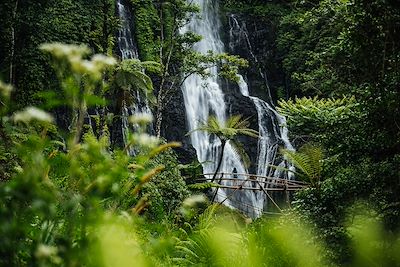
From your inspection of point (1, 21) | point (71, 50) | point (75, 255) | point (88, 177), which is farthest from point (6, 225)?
point (1, 21)

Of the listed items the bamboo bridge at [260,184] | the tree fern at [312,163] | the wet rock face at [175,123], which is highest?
the wet rock face at [175,123]

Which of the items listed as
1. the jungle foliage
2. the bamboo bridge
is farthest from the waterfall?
the jungle foliage

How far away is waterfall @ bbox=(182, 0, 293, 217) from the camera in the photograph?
16.0 metres

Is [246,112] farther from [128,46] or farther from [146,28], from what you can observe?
[128,46]

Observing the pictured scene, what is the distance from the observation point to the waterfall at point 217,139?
629 inches

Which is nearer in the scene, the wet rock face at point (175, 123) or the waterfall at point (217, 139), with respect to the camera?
the wet rock face at point (175, 123)

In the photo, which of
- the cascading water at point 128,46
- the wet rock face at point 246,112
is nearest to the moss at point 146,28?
the cascading water at point 128,46

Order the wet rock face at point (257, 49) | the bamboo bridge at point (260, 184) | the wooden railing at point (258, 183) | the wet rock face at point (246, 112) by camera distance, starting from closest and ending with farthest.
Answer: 1. the bamboo bridge at point (260, 184)
2. the wooden railing at point (258, 183)
3. the wet rock face at point (246, 112)
4. the wet rock face at point (257, 49)

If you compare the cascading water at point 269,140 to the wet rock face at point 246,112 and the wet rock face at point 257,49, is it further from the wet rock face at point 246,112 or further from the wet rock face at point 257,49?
the wet rock face at point 257,49

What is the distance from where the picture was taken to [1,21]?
1220cm

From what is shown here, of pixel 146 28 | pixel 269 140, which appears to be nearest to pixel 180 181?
pixel 269 140

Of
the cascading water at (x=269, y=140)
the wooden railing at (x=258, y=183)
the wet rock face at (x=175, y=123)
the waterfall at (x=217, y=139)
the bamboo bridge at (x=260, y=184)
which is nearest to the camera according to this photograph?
the bamboo bridge at (x=260, y=184)

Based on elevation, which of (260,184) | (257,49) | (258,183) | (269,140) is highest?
(257,49)

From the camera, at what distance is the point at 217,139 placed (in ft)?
53.9
